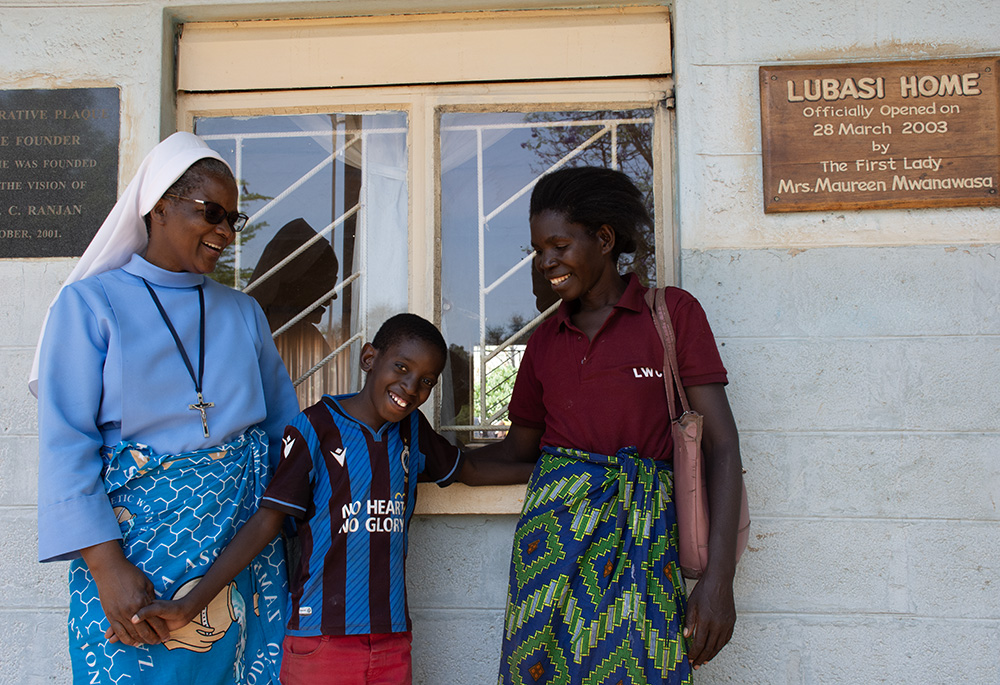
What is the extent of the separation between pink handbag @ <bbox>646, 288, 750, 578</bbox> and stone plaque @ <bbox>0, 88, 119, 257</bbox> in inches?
79.2

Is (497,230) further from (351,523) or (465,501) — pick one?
(351,523)

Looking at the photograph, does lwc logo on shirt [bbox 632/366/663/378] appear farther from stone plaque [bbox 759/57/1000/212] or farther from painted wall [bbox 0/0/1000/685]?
stone plaque [bbox 759/57/1000/212]

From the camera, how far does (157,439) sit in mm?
1853

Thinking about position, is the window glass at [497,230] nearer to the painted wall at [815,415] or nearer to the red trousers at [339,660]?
the painted wall at [815,415]

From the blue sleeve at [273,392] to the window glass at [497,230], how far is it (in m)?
0.64

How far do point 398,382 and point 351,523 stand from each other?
1.27 feet

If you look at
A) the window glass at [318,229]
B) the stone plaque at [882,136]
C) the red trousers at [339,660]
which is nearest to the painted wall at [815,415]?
the stone plaque at [882,136]

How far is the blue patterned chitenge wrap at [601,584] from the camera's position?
5.72 feet

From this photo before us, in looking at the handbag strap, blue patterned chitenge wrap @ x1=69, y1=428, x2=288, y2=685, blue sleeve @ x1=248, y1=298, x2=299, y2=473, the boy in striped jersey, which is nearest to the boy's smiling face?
the boy in striped jersey

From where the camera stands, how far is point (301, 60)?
2.77 metres

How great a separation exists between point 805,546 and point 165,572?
6.03 feet

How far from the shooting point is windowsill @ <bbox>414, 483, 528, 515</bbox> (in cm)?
245

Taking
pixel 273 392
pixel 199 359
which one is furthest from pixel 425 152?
pixel 199 359

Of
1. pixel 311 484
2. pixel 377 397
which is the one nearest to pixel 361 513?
pixel 311 484
